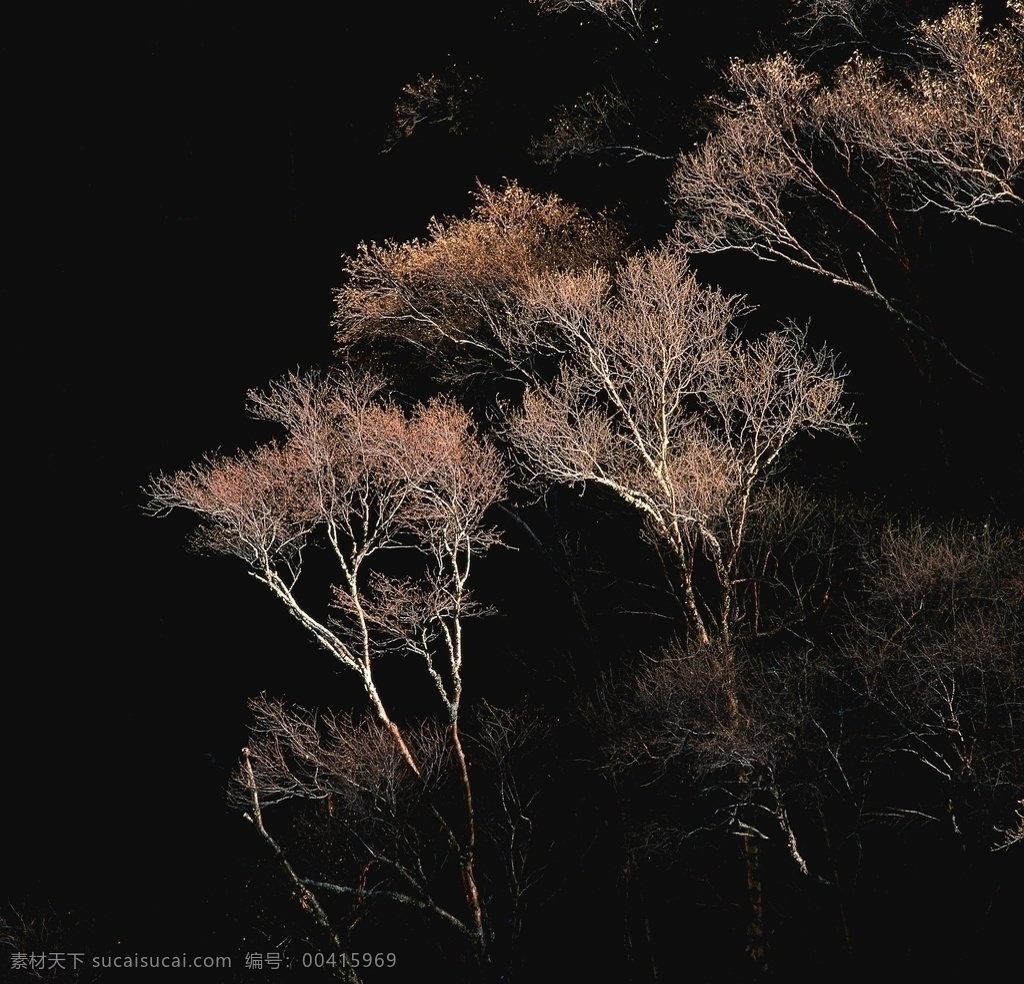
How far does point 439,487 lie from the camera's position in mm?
24281

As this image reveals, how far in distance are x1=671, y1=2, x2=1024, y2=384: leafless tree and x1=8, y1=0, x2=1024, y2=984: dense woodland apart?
4.0 inches

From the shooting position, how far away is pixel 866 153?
24844 millimetres

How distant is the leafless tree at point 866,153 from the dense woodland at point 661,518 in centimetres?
10

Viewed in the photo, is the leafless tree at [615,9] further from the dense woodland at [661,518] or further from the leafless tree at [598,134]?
the leafless tree at [598,134]

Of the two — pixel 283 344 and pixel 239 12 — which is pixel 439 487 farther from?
pixel 239 12

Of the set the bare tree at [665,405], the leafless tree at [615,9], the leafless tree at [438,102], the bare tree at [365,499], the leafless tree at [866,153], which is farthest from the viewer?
the leafless tree at [438,102]

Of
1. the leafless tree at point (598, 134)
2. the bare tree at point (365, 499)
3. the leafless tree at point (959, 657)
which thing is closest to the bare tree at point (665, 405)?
the bare tree at point (365, 499)

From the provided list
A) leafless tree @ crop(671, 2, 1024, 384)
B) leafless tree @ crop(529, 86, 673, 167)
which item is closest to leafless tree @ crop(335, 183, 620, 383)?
leafless tree @ crop(529, 86, 673, 167)

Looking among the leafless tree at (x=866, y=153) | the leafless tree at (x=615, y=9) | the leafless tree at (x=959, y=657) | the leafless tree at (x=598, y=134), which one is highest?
the leafless tree at (x=615, y=9)

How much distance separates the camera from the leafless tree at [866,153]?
67.1ft

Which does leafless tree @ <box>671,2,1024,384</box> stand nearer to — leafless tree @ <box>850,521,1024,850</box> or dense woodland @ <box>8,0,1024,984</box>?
dense woodland @ <box>8,0,1024,984</box>

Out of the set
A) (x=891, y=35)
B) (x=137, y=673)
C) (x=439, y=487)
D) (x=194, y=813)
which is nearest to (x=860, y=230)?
(x=891, y=35)

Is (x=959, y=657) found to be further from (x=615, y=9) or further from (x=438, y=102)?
(x=438, y=102)

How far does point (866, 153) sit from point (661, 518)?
8909 millimetres
